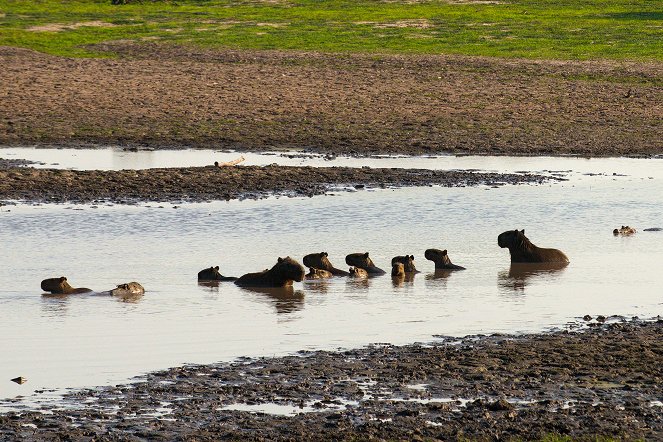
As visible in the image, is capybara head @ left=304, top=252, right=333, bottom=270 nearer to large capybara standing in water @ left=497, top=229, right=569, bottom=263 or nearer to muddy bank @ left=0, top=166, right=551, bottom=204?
large capybara standing in water @ left=497, top=229, right=569, bottom=263

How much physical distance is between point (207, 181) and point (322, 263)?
6710 mm

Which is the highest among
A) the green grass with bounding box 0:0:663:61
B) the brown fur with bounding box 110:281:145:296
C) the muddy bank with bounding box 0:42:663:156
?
the green grass with bounding box 0:0:663:61

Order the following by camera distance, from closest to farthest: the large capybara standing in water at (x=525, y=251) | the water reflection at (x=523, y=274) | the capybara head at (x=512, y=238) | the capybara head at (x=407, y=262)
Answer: the water reflection at (x=523, y=274), the capybara head at (x=407, y=262), the large capybara standing in water at (x=525, y=251), the capybara head at (x=512, y=238)

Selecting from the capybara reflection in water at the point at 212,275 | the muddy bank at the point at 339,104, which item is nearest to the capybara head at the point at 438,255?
the capybara reflection in water at the point at 212,275

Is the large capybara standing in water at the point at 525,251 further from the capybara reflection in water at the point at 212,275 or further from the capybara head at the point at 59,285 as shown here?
the capybara head at the point at 59,285

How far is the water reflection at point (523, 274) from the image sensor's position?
594 inches

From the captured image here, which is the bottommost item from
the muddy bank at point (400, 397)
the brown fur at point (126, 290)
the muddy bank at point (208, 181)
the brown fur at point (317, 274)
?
the muddy bank at point (400, 397)

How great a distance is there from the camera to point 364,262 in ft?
51.1

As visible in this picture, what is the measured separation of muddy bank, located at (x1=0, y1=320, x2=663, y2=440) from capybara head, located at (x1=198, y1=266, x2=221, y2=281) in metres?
3.43

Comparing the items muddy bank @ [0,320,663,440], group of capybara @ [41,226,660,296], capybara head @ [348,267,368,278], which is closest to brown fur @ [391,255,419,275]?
group of capybara @ [41,226,660,296]

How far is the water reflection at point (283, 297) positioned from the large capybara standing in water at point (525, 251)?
2.91m

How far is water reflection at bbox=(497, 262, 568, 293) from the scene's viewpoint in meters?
15.1

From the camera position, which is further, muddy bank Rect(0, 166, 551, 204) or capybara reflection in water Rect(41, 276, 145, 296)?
muddy bank Rect(0, 166, 551, 204)

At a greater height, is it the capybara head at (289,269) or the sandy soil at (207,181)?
the sandy soil at (207,181)
